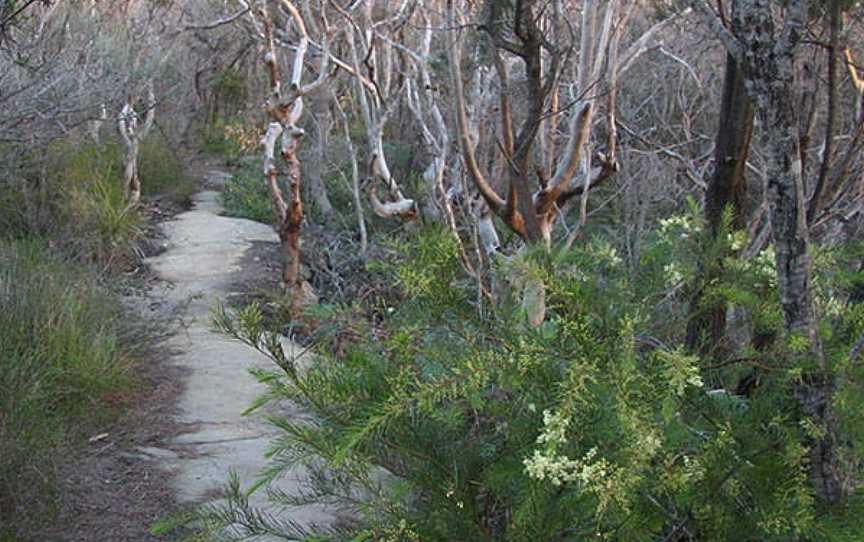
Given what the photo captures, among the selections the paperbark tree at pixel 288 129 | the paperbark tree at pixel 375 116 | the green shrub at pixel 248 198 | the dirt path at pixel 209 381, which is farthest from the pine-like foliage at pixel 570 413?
the green shrub at pixel 248 198

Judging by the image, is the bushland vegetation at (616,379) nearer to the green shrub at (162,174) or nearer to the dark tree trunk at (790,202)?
the dark tree trunk at (790,202)

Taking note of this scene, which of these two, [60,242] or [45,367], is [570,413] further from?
[60,242]

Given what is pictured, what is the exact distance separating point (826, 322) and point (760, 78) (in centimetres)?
78

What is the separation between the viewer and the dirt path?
5371mm

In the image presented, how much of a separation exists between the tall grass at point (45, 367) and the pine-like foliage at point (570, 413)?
173 centimetres

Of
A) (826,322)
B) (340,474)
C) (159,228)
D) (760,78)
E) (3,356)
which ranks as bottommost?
(159,228)

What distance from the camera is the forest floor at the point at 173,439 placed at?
15.8 feet

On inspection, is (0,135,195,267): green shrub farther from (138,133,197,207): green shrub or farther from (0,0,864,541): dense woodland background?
(0,0,864,541): dense woodland background

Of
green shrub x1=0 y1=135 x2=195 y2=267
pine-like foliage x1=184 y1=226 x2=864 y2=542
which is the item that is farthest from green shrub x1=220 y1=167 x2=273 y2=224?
pine-like foliage x1=184 y1=226 x2=864 y2=542

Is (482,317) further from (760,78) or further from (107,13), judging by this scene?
(107,13)

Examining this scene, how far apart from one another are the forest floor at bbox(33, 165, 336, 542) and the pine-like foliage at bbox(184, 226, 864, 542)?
0.48 meters

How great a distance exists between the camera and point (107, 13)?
1371cm

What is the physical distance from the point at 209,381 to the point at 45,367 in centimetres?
163

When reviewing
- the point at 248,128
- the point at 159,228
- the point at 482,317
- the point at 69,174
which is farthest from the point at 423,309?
the point at 248,128
